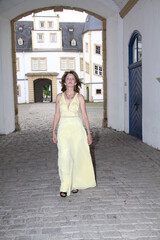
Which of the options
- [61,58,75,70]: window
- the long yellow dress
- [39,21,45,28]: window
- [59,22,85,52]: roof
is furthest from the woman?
[39,21,45,28]: window

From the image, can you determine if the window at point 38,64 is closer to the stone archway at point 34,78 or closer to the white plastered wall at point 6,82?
the stone archway at point 34,78

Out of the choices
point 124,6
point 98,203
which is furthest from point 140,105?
point 98,203

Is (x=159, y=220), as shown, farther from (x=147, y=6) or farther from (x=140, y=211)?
(x=147, y=6)

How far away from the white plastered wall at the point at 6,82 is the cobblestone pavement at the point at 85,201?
13.2ft

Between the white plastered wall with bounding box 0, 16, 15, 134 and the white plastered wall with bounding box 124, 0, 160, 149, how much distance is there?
5.02 meters

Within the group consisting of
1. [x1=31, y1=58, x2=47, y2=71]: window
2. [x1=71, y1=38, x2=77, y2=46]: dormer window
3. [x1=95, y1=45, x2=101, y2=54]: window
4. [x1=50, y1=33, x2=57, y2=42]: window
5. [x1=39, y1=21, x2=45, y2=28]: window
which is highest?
[x1=39, y1=21, x2=45, y2=28]: window

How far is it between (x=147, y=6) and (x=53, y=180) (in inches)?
229

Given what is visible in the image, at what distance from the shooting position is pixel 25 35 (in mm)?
48844

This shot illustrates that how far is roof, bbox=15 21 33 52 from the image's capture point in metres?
47.0

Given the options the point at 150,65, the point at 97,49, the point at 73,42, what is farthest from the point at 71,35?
the point at 150,65

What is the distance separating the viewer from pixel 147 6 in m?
8.52

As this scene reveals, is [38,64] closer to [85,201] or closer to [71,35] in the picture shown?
[71,35]

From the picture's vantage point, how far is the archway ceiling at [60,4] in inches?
432

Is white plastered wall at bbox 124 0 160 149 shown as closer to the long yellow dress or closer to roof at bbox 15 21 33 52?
the long yellow dress
